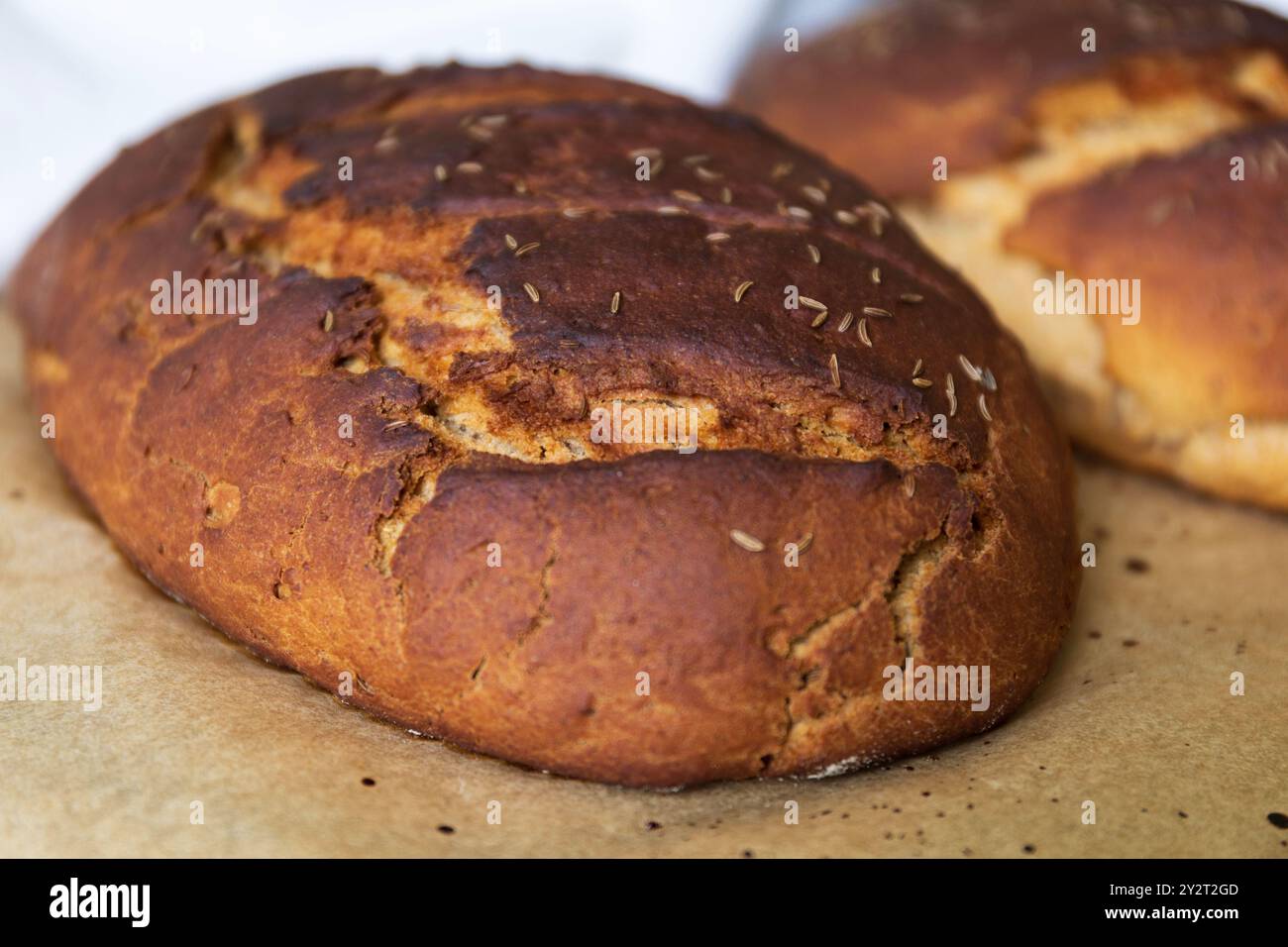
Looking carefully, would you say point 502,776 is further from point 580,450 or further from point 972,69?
point 972,69

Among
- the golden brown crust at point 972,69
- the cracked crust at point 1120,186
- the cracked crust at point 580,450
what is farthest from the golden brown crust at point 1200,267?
the cracked crust at point 580,450

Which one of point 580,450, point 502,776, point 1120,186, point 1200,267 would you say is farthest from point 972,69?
point 502,776

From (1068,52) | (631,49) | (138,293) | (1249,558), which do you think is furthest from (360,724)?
(631,49)

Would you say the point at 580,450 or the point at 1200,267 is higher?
the point at 1200,267

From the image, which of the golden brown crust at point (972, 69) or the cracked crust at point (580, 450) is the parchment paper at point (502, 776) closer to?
the cracked crust at point (580, 450)

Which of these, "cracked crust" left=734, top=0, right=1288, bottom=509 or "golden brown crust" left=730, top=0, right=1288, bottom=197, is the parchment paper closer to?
"cracked crust" left=734, top=0, right=1288, bottom=509

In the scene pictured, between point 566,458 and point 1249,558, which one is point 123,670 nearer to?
point 566,458

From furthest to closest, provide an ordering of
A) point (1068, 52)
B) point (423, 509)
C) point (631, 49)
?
point (631, 49), point (1068, 52), point (423, 509)
